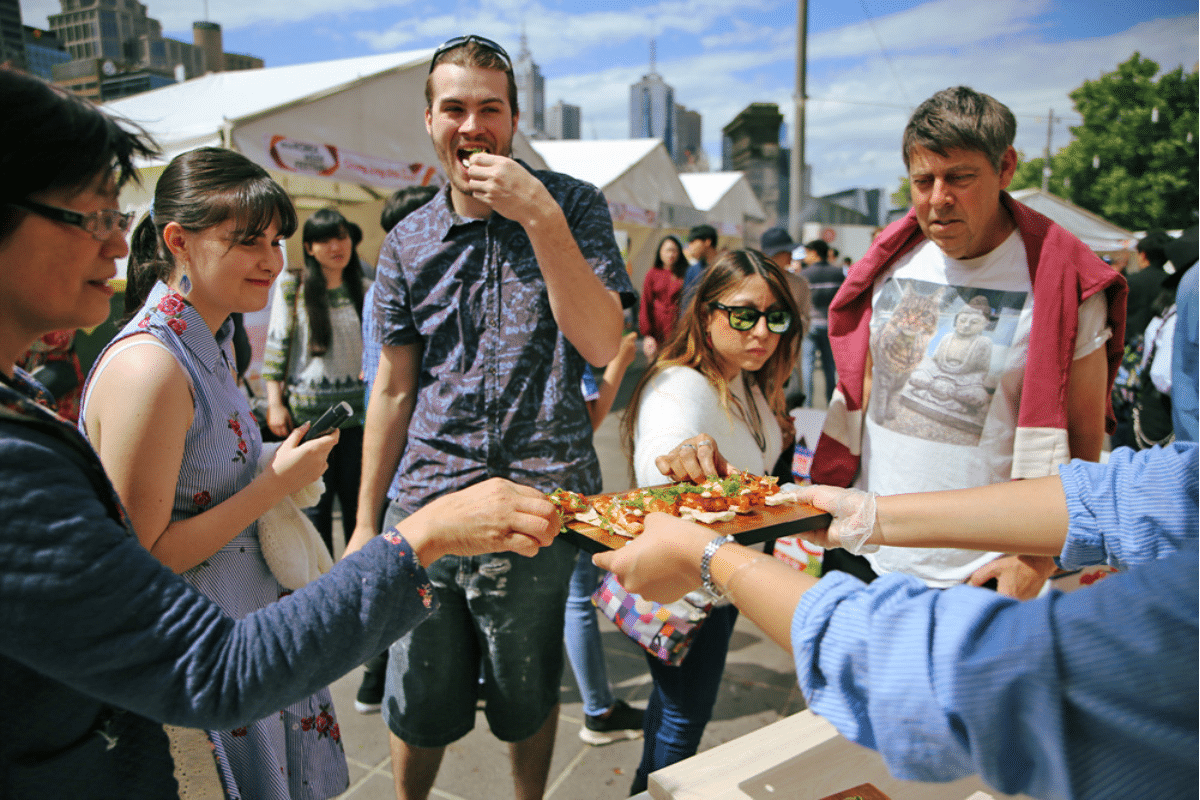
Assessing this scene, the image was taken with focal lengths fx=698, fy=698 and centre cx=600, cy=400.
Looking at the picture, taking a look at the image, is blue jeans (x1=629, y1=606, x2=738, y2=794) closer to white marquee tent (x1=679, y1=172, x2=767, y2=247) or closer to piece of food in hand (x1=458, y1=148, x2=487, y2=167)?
piece of food in hand (x1=458, y1=148, x2=487, y2=167)

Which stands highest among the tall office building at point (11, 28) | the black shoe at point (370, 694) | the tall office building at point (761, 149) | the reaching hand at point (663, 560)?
the tall office building at point (761, 149)

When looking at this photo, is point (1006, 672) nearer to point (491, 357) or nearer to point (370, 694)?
point (491, 357)

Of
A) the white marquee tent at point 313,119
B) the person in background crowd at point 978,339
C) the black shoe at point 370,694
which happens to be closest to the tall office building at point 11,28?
the white marquee tent at point 313,119

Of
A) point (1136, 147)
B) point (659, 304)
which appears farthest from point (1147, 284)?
point (1136, 147)

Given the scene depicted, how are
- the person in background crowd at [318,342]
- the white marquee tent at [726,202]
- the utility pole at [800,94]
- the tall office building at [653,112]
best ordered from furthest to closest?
the tall office building at [653,112], the white marquee tent at [726,202], the utility pole at [800,94], the person in background crowd at [318,342]

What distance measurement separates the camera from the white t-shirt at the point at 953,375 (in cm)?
196

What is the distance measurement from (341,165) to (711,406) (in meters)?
5.33

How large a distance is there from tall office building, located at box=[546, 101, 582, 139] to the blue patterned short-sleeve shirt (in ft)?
205

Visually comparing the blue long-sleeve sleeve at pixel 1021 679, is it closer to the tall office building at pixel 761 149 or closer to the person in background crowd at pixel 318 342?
the person in background crowd at pixel 318 342

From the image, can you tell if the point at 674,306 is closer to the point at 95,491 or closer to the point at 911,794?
the point at 911,794

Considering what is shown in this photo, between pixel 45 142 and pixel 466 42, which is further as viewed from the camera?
pixel 466 42

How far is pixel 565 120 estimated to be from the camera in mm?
64500

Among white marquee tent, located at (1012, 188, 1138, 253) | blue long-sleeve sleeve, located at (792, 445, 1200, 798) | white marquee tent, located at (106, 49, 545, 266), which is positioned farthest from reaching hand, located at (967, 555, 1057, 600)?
white marquee tent, located at (1012, 188, 1138, 253)

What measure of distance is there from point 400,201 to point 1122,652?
3.38m
